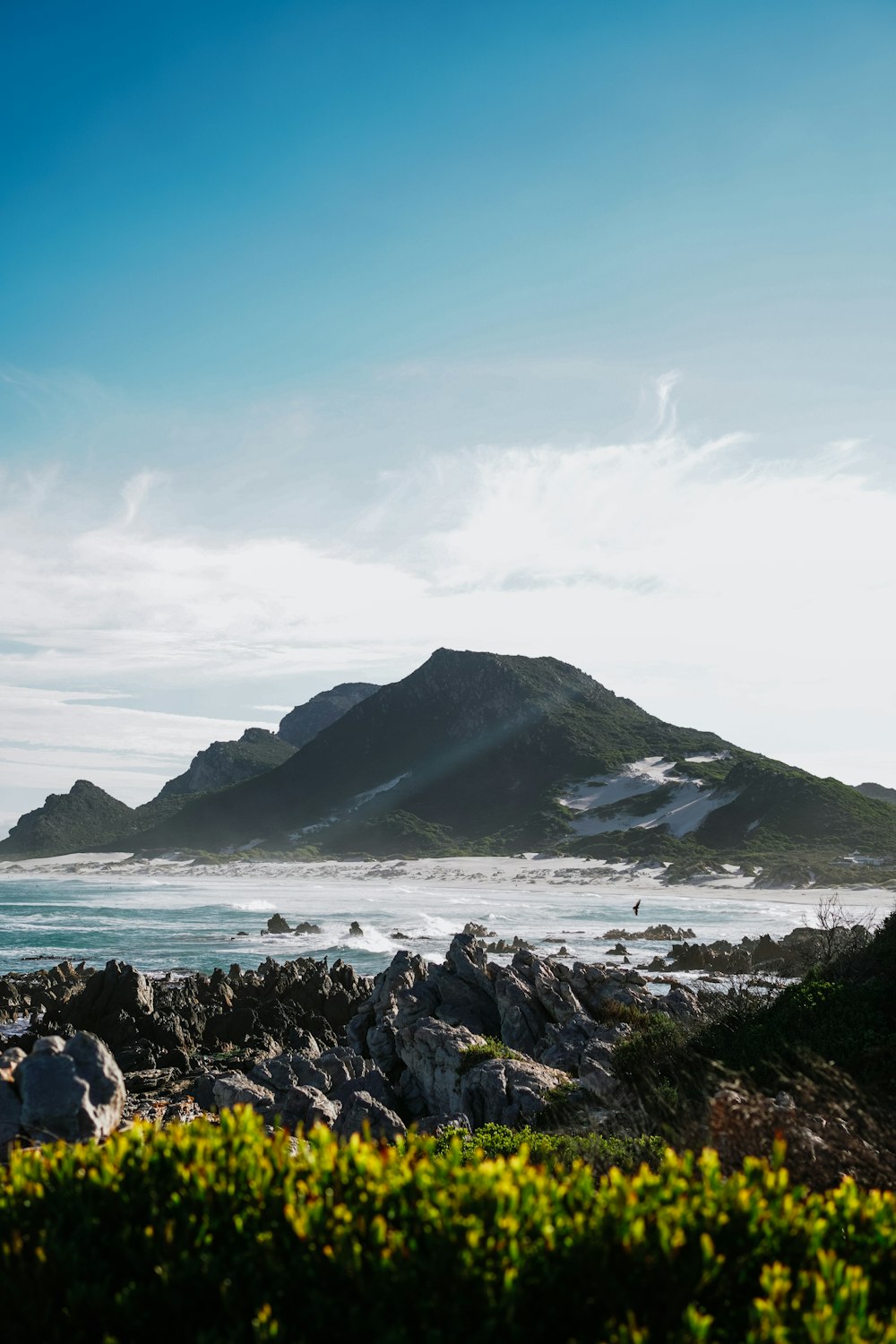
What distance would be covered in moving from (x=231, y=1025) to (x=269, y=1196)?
22.5m

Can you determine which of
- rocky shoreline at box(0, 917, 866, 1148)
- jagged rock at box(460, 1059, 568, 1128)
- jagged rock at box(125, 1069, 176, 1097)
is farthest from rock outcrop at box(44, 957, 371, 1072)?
jagged rock at box(460, 1059, 568, 1128)

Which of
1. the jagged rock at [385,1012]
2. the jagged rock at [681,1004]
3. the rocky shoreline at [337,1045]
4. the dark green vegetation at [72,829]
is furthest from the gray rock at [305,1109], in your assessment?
the dark green vegetation at [72,829]

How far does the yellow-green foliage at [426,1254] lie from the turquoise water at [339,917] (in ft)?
117

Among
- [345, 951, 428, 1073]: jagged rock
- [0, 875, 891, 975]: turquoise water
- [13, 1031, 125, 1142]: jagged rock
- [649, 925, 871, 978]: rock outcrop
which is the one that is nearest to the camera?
[13, 1031, 125, 1142]: jagged rock

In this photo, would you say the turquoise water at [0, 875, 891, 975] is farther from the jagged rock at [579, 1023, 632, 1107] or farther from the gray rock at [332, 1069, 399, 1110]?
the gray rock at [332, 1069, 399, 1110]

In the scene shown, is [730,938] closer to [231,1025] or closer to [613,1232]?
[231,1025]

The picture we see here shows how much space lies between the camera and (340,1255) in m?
3.79

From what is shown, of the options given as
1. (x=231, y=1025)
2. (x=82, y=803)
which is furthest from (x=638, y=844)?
(x=82, y=803)

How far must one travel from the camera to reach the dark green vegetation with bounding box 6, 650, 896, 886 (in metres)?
102

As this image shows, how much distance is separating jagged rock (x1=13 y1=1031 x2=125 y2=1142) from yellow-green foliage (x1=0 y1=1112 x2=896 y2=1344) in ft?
10.2

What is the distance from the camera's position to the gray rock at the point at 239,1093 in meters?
14.7

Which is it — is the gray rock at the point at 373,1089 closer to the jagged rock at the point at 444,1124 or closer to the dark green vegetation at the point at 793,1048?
the jagged rock at the point at 444,1124

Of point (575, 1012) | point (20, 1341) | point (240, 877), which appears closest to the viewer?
point (20, 1341)

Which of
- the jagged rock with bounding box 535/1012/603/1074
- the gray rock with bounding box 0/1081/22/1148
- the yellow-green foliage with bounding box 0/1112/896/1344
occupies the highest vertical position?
the yellow-green foliage with bounding box 0/1112/896/1344
